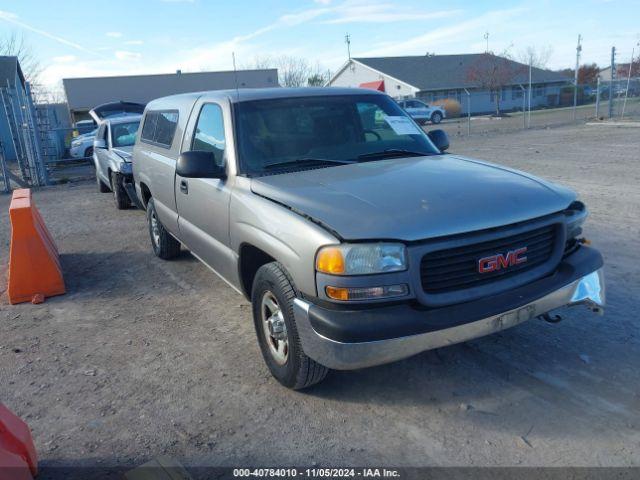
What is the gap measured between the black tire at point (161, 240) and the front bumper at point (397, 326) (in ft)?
12.5

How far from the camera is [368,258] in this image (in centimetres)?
279

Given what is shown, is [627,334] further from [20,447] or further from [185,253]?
[185,253]

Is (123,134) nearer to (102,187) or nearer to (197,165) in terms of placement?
(102,187)

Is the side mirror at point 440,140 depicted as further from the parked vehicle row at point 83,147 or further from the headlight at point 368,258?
the parked vehicle row at point 83,147

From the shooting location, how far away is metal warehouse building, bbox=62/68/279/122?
40.2 meters

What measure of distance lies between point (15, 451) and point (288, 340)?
4.96 feet

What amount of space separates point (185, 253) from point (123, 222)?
2.92 m

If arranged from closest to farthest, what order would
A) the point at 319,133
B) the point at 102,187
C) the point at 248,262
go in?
the point at 248,262, the point at 319,133, the point at 102,187

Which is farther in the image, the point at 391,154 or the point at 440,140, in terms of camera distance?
the point at 440,140

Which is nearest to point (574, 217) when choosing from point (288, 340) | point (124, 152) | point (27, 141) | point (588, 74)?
point (288, 340)

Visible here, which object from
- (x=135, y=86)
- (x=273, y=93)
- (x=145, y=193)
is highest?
(x=135, y=86)

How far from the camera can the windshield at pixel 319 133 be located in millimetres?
4008

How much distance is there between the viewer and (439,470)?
2711mm

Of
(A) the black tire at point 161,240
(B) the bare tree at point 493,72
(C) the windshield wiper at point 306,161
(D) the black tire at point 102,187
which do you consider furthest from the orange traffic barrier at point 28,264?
(B) the bare tree at point 493,72
